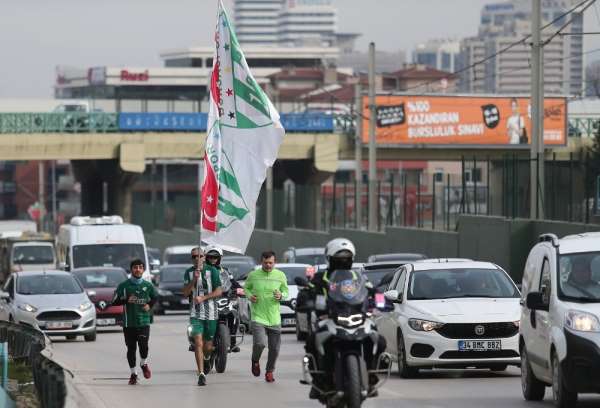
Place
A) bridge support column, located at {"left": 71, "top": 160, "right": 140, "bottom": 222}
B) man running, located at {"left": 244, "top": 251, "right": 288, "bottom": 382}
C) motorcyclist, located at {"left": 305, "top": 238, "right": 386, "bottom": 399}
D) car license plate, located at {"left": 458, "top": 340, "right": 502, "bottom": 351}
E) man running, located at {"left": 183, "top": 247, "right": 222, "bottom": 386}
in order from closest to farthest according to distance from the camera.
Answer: motorcyclist, located at {"left": 305, "top": 238, "right": 386, "bottom": 399} → car license plate, located at {"left": 458, "top": 340, "right": 502, "bottom": 351} → man running, located at {"left": 183, "top": 247, "right": 222, "bottom": 386} → man running, located at {"left": 244, "top": 251, "right": 288, "bottom": 382} → bridge support column, located at {"left": 71, "top": 160, "right": 140, "bottom": 222}

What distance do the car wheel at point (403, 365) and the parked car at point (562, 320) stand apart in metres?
3.11

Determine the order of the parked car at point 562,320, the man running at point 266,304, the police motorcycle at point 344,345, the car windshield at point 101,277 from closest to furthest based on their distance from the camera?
the police motorcycle at point 344,345, the parked car at point 562,320, the man running at point 266,304, the car windshield at point 101,277

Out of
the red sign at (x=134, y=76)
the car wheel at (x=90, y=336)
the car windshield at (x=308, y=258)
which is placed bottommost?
the car wheel at (x=90, y=336)

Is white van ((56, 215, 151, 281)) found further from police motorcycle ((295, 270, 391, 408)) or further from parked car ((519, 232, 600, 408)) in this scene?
police motorcycle ((295, 270, 391, 408))

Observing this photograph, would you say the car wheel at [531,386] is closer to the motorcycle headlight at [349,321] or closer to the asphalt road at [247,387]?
the asphalt road at [247,387]

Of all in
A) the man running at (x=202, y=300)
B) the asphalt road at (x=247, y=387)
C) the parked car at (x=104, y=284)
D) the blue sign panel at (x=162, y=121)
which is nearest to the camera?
the asphalt road at (x=247, y=387)

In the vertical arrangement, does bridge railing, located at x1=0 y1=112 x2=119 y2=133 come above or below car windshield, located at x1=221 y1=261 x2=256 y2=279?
above

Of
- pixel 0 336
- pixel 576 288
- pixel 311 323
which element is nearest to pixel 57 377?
pixel 311 323

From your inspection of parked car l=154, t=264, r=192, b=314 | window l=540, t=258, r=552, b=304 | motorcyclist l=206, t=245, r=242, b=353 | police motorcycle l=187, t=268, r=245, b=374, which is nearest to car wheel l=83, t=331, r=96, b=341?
motorcyclist l=206, t=245, r=242, b=353

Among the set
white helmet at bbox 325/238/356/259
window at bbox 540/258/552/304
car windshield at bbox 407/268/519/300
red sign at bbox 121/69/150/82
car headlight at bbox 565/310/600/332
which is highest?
red sign at bbox 121/69/150/82

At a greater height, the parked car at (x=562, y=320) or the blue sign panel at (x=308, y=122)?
the blue sign panel at (x=308, y=122)

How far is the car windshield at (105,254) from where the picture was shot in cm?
4144

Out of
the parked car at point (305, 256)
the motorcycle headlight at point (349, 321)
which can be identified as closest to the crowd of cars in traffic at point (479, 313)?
the motorcycle headlight at point (349, 321)

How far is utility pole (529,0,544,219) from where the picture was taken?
3591 cm
